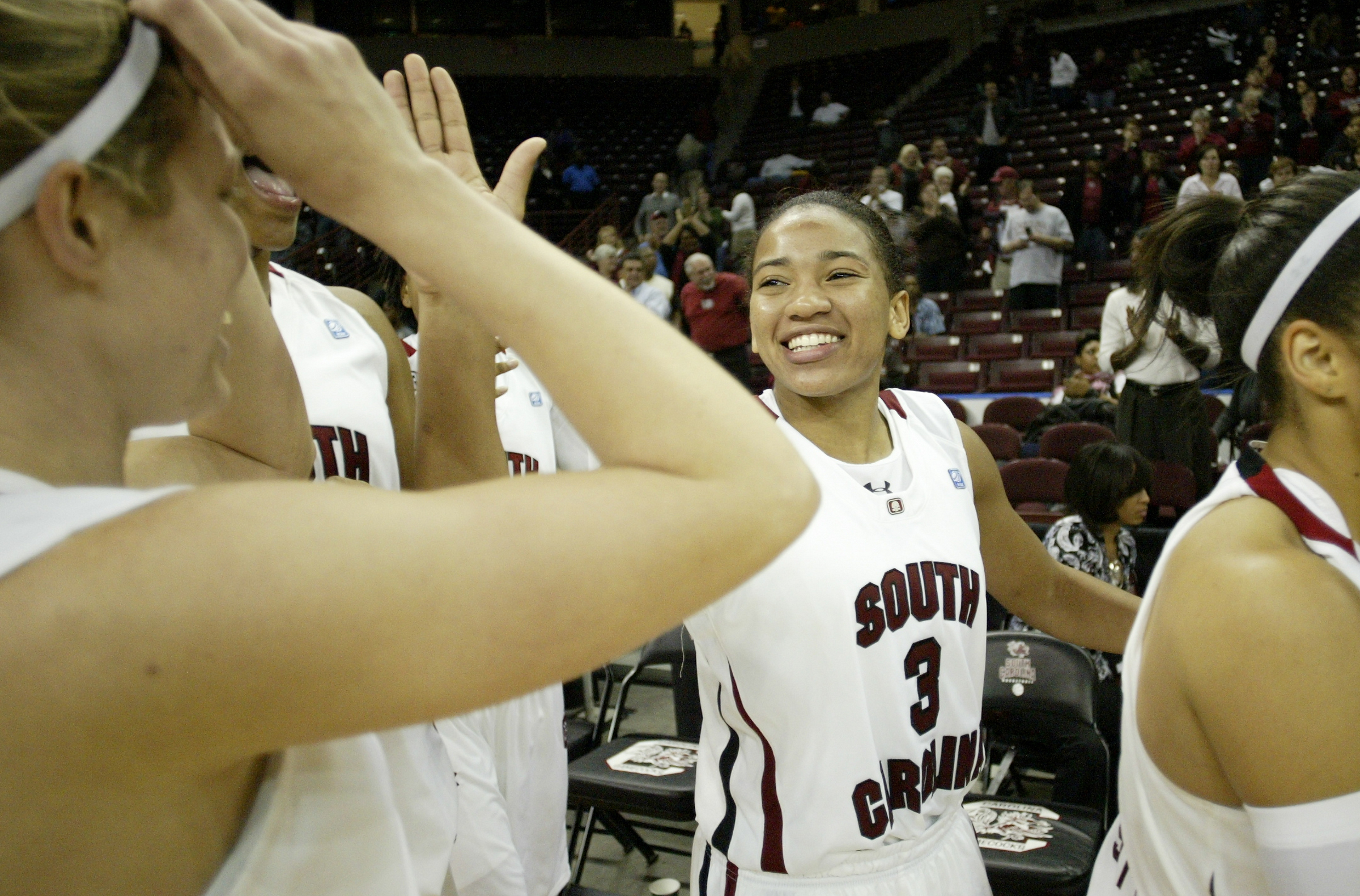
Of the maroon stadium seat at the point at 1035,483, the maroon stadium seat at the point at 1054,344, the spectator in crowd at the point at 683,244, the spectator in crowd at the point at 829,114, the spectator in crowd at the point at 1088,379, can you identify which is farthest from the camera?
the spectator in crowd at the point at 829,114

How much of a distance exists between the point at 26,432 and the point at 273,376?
552 millimetres

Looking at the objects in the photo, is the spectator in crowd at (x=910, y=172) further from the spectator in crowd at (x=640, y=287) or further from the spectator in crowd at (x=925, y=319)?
the spectator in crowd at (x=640, y=287)

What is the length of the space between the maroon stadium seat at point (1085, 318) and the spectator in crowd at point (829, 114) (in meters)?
8.71

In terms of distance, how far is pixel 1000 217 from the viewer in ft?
38.9

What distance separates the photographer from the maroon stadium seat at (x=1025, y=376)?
374 inches

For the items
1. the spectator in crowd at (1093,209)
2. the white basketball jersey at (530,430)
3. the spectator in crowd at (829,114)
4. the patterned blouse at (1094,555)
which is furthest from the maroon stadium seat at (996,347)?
the spectator in crowd at (829,114)

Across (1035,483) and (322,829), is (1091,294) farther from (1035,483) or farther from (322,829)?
(322,829)

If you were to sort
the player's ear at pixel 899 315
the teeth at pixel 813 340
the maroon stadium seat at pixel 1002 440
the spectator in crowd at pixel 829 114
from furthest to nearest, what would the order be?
the spectator in crowd at pixel 829 114, the maroon stadium seat at pixel 1002 440, the player's ear at pixel 899 315, the teeth at pixel 813 340

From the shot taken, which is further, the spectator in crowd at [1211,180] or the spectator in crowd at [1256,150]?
the spectator in crowd at [1256,150]

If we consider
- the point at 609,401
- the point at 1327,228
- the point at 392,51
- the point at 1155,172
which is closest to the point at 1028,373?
the point at 1155,172

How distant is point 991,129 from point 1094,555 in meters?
11.6

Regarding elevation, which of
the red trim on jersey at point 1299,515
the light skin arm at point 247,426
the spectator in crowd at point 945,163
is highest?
the spectator in crowd at point 945,163

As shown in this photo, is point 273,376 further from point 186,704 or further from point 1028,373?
point 1028,373

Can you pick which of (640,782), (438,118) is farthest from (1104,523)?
(438,118)
